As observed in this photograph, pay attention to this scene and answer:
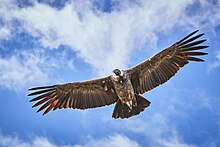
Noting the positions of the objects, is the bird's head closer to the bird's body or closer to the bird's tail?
the bird's body

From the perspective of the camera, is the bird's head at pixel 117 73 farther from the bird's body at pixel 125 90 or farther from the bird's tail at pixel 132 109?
the bird's tail at pixel 132 109

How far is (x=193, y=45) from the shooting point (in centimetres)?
1631

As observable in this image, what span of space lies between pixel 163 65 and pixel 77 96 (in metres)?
3.01

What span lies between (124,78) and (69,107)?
223 centimetres

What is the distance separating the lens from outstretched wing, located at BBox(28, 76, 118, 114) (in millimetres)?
17344

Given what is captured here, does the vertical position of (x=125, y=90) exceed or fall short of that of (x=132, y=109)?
it exceeds it

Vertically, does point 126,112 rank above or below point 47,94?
below

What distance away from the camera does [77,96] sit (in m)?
17.6

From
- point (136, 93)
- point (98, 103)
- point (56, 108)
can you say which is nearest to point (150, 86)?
point (136, 93)

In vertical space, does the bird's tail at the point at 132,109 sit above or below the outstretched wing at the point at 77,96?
below

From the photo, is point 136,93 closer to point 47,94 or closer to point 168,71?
point 168,71

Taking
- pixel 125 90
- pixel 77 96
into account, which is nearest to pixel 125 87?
pixel 125 90

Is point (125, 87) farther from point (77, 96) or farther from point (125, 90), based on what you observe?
point (77, 96)

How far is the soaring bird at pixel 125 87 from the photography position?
54.4 ft
